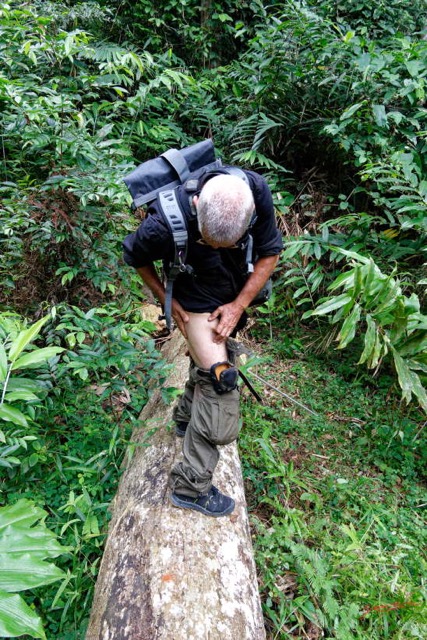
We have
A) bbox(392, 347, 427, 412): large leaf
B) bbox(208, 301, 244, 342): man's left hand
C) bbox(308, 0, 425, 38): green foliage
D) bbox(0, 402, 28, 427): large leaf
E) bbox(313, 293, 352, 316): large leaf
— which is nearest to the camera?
bbox(0, 402, 28, 427): large leaf

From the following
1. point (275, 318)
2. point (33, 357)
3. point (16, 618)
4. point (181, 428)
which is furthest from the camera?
point (275, 318)

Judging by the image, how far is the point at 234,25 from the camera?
6.80m

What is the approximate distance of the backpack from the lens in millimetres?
2107

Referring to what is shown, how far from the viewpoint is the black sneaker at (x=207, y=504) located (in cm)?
238

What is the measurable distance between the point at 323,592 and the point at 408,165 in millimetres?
3645

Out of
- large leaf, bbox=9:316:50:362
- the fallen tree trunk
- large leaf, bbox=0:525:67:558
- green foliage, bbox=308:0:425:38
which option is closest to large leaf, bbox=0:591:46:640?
large leaf, bbox=0:525:67:558

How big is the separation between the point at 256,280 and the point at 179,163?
81 centimetres

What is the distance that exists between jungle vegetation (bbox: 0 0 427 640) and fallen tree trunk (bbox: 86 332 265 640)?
0.90 ft

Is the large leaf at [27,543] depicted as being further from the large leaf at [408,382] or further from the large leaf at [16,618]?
the large leaf at [408,382]

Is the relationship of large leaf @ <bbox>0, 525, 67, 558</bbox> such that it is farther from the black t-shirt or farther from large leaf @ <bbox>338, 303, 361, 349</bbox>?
large leaf @ <bbox>338, 303, 361, 349</bbox>

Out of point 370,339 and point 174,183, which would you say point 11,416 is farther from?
point 370,339

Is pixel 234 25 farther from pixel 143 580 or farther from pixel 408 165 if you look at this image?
pixel 143 580

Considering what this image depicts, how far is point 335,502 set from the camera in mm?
3088

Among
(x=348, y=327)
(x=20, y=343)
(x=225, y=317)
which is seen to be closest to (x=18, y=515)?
(x=20, y=343)
